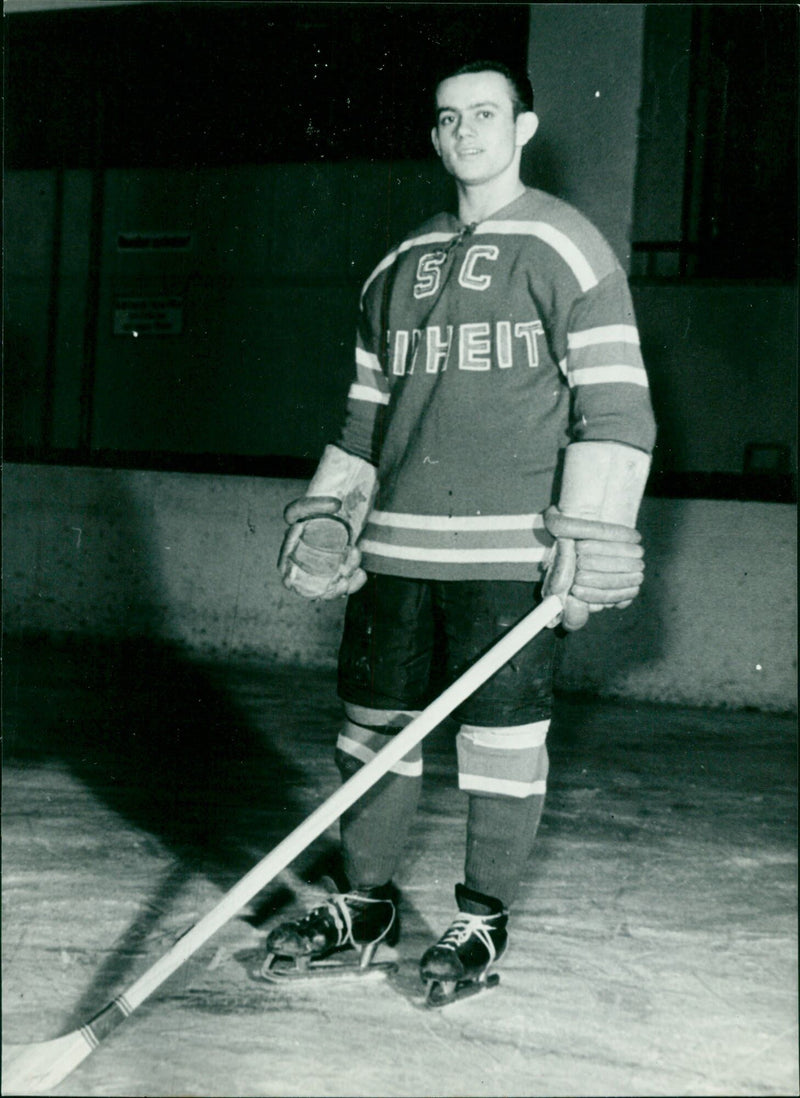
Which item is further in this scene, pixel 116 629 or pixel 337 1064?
pixel 116 629

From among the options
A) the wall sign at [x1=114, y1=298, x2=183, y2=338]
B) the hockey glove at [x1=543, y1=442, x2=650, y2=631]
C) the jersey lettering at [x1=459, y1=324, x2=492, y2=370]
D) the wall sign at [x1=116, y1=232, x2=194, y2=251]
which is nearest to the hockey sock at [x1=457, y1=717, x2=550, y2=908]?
the hockey glove at [x1=543, y1=442, x2=650, y2=631]

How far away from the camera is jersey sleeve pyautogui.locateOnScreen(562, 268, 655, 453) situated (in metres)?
1.69

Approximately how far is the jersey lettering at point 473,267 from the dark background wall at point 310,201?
3.08 metres

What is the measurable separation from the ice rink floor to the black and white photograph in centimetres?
1

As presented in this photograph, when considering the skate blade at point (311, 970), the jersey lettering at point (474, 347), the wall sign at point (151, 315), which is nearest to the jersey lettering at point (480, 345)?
the jersey lettering at point (474, 347)

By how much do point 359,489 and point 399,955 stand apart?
29.9 inches

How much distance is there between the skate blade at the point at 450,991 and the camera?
1652mm

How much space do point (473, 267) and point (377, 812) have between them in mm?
854

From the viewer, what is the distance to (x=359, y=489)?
2.00 meters

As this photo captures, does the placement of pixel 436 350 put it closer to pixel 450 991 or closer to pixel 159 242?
pixel 450 991

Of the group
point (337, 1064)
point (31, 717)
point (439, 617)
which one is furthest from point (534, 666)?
point (31, 717)

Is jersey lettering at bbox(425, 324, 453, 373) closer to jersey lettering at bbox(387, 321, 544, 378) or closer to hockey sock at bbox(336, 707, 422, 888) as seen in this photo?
jersey lettering at bbox(387, 321, 544, 378)

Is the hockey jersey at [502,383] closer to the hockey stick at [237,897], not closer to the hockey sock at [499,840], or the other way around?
the hockey stick at [237,897]

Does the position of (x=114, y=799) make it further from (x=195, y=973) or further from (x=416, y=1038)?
(x=416, y=1038)
